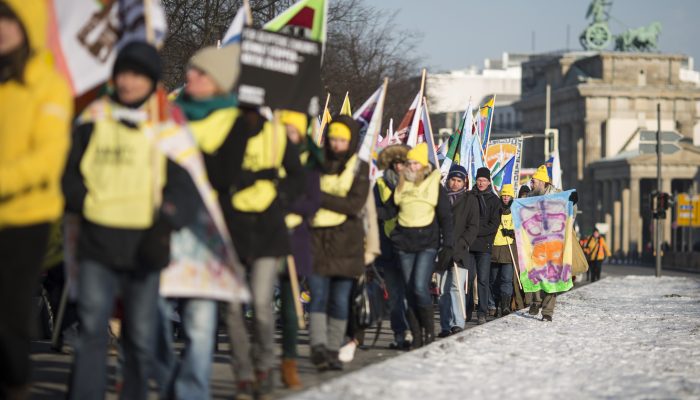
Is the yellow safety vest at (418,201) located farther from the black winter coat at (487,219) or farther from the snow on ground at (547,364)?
the black winter coat at (487,219)

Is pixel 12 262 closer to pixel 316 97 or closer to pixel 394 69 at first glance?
pixel 316 97

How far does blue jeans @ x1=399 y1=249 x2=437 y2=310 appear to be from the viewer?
14250 mm

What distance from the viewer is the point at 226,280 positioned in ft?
28.7

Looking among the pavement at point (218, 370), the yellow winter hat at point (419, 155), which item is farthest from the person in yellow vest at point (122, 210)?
the yellow winter hat at point (419, 155)

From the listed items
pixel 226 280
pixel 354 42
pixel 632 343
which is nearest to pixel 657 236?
pixel 354 42

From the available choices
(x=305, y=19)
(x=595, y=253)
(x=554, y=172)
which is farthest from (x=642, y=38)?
(x=305, y=19)

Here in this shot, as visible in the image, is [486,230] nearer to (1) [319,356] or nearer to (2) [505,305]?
(2) [505,305]

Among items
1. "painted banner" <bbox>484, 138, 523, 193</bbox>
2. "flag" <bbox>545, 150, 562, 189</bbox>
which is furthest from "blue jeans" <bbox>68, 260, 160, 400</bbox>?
"flag" <bbox>545, 150, 562, 189</bbox>

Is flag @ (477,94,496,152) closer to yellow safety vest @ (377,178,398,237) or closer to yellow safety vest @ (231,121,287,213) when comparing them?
yellow safety vest @ (377,178,398,237)

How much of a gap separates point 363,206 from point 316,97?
136cm

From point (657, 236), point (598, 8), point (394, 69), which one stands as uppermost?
point (598, 8)

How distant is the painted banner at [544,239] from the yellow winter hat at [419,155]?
531 cm

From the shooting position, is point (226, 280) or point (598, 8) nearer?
point (226, 280)

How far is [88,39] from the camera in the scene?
9.47 meters
